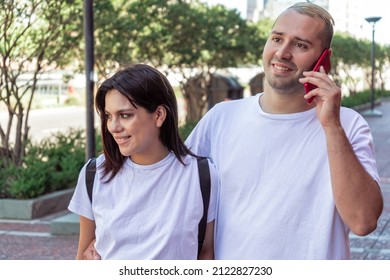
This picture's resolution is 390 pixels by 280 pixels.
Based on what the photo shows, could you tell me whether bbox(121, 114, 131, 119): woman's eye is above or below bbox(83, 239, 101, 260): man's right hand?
above

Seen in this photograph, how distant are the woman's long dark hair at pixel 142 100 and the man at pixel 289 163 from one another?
5.6 inches

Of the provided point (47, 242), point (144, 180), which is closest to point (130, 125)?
point (144, 180)

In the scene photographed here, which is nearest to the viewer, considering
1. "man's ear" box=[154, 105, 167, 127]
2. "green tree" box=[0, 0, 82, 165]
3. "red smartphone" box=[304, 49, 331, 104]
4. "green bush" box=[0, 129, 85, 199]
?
"red smartphone" box=[304, 49, 331, 104]

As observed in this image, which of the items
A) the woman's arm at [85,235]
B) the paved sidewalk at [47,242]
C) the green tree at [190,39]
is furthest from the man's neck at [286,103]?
the green tree at [190,39]

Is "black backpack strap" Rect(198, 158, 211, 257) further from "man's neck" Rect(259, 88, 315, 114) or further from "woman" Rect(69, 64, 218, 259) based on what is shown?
"man's neck" Rect(259, 88, 315, 114)

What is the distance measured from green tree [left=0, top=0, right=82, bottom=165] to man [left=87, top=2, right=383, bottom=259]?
751 cm

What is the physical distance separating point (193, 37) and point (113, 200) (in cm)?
1277

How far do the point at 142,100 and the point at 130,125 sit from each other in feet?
0.23

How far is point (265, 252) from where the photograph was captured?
1921 millimetres

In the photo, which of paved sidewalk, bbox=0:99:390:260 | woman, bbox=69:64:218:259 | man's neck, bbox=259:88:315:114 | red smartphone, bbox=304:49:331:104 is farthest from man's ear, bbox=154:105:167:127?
paved sidewalk, bbox=0:99:390:260

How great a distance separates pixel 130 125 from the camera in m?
1.93

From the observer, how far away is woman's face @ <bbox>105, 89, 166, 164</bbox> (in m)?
1.93

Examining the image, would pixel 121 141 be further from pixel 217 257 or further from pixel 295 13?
pixel 295 13
